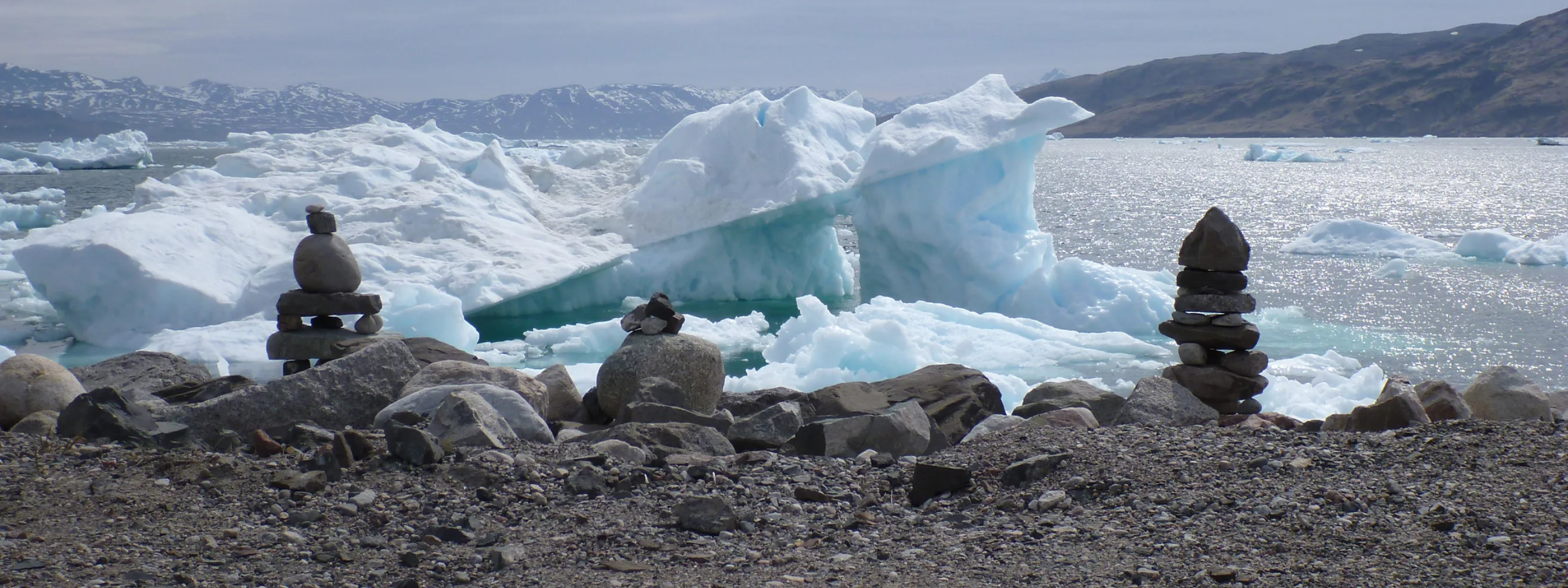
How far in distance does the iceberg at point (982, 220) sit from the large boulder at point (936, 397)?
35.0ft

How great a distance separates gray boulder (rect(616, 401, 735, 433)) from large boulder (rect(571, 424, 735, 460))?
59 cm

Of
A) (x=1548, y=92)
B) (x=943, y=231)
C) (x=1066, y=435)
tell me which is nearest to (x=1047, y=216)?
(x=943, y=231)

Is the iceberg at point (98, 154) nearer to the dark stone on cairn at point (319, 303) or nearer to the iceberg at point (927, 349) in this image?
the iceberg at point (927, 349)

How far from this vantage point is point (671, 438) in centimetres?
577

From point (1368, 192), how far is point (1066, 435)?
220 ft

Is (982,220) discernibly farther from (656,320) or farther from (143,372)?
(143,372)

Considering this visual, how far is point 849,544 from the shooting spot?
4141 mm

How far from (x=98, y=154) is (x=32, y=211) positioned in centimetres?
5065

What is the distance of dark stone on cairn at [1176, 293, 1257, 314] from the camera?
834 cm

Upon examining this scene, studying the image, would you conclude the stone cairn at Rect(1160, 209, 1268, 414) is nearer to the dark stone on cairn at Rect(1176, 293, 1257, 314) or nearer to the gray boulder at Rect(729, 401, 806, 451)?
the dark stone on cairn at Rect(1176, 293, 1257, 314)

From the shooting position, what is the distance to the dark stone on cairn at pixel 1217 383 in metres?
8.34

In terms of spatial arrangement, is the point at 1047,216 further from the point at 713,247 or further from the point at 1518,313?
the point at 713,247

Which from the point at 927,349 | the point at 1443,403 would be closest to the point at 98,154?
the point at 927,349

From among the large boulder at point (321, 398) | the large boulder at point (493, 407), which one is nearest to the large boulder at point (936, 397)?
the large boulder at point (493, 407)
